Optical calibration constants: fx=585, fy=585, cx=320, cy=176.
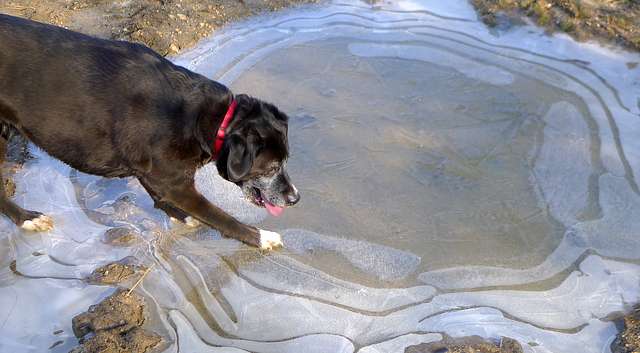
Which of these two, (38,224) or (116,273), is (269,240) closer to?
(116,273)

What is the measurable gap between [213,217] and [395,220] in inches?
50.1

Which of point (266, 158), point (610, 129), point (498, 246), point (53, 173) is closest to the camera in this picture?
point (266, 158)

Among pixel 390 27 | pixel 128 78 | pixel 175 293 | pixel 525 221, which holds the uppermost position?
pixel 128 78

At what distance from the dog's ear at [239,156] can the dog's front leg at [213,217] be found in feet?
1.50

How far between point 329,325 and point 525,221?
1629 millimetres

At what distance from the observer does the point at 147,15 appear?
6.36 metres

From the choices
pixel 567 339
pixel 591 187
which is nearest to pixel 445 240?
pixel 567 339

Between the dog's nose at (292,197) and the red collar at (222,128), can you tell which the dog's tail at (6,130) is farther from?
the dog's nose at (292,197)

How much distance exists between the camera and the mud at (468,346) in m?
Result: 3.23

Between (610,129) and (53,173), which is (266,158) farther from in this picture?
(610,129)

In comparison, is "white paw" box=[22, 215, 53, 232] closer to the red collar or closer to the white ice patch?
the red collar

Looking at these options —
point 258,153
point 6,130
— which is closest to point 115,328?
point 258,153

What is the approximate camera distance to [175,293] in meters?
3.69

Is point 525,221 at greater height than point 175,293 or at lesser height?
greater
